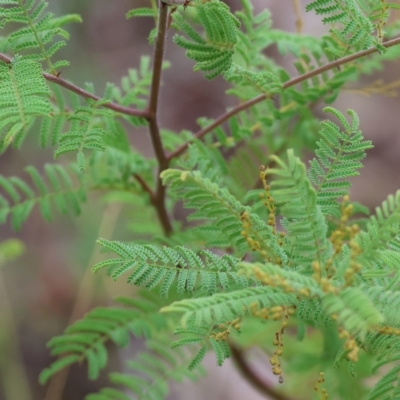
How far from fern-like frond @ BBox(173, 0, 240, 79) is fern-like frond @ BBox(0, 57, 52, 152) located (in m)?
0.14

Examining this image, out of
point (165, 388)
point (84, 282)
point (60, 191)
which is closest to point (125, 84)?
point (60, 191)

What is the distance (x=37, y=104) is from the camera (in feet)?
1.42

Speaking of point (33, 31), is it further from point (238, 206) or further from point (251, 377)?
point (251, 377)

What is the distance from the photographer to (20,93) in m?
0.44

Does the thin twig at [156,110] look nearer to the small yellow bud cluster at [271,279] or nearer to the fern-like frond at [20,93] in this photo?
the fern-like frond at [20,93]

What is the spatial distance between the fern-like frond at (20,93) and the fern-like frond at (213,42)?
0.45 feet

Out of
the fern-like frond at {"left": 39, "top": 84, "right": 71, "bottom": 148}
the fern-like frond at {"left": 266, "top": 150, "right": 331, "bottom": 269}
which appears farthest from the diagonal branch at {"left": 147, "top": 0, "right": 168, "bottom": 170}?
the fern-like frond at {"left": 266, "top": 150, "right": 331, "bottom": 269}

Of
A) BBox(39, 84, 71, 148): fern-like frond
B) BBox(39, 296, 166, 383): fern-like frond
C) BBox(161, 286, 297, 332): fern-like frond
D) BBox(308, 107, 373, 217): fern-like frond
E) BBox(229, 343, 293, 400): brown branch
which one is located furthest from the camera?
BBox(229, 343, 293, 400): brown branch

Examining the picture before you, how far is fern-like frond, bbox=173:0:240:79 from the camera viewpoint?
491mm

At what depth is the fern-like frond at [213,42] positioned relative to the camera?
491 millimetres

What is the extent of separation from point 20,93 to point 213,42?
181mm

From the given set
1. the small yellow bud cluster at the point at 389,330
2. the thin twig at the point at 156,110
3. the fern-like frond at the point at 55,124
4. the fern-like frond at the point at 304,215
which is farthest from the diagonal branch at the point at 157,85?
the small yellow bud cluster at the point at 389,330

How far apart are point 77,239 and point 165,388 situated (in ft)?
2.84

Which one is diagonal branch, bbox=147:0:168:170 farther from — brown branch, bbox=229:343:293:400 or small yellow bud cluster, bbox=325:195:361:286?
brown branch, bbox=229:343:293:400
